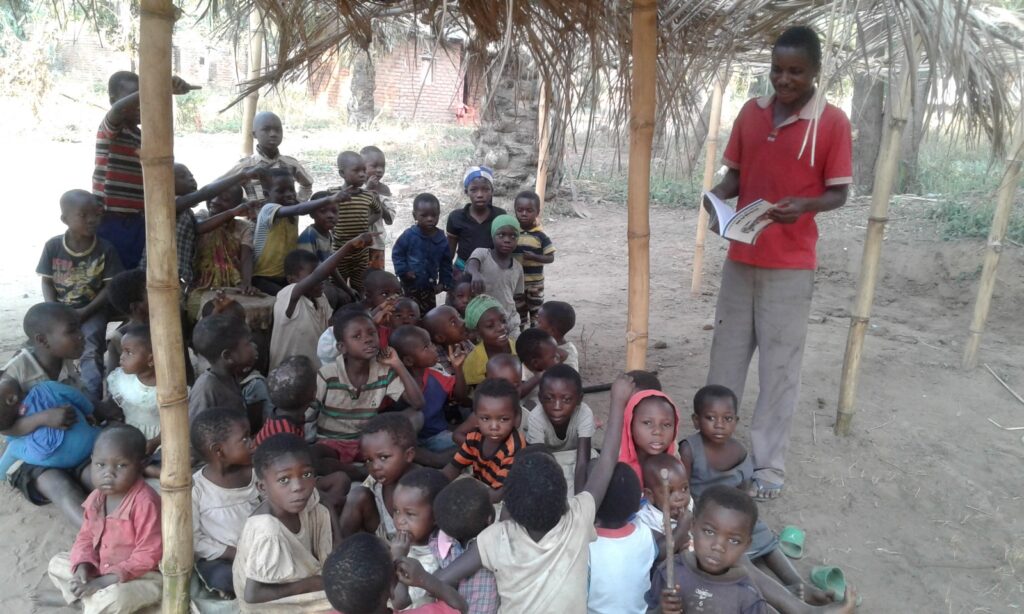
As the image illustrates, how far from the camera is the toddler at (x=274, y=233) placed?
4457mm

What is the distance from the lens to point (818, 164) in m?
3.25

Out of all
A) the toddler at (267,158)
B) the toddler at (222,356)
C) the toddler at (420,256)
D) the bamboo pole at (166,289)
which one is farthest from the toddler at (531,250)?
the bamboo pole at (166,289)

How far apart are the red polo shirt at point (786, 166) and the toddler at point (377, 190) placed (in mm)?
2473

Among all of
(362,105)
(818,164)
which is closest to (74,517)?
(818,164)

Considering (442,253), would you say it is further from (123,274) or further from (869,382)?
(869,382)

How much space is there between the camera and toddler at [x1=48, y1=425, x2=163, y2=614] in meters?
2.51

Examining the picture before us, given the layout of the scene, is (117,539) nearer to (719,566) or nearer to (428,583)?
(428,583)

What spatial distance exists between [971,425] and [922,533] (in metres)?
1.37

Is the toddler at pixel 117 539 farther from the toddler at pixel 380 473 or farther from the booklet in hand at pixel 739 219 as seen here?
the booklet in hand at pixel 739 219

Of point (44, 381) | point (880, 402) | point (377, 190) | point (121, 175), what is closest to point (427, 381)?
point (44, 381)

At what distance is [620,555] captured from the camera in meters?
2.46

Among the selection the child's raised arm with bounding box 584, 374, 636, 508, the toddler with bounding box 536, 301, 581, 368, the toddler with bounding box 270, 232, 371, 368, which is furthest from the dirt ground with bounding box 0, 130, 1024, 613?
the toddler with bounding box 270, 232, 371, 368

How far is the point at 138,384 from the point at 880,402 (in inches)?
161

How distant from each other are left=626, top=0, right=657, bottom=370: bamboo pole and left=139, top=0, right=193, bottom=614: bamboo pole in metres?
1.58
